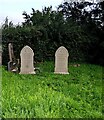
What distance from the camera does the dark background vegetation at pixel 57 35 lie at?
38.2 feet

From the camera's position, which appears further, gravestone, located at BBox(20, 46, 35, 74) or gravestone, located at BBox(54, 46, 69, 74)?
gravestone, located at BBox(54, 46, 69, 74)

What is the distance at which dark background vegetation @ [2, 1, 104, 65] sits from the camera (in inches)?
458

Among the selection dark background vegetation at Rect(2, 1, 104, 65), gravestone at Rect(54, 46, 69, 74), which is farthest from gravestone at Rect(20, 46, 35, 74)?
dark background vegetation at Rect(2, 1, 104, 65)

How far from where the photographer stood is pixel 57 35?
12.4 m

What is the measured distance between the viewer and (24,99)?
3.79 metres

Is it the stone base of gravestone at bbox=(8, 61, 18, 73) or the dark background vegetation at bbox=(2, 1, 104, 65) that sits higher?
the dark background vegetation at bbox=(2, 1, 104, 65)

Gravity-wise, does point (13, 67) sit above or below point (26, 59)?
below

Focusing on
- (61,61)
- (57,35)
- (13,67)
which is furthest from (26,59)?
(57,35)

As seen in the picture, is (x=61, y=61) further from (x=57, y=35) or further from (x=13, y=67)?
(x=57, y=35)

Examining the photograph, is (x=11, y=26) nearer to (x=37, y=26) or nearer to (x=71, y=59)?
(x=37, y=26)

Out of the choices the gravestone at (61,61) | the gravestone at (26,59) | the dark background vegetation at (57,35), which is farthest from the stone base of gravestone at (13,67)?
the dark background vegetation at (57,35)

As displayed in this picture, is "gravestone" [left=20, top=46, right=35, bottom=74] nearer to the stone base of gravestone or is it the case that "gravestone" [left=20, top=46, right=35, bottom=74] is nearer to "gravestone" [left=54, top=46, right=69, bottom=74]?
the stone base of gravestone

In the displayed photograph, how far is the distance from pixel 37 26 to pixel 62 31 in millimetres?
996

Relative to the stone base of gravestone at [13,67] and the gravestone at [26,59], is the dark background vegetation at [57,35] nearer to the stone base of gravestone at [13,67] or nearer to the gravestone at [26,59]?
the stone base of gravestone at [13,67]
